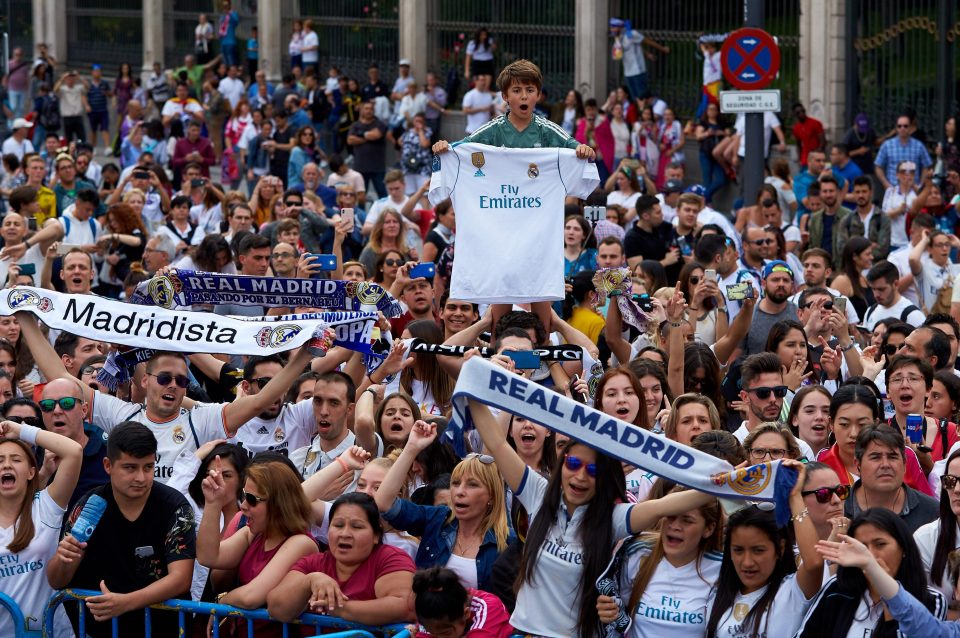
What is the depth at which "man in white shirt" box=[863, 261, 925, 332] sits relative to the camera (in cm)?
1148

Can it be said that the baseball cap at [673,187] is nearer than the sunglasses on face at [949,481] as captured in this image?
No

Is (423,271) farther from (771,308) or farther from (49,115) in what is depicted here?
(49,115)

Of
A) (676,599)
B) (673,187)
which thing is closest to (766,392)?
(676,599)

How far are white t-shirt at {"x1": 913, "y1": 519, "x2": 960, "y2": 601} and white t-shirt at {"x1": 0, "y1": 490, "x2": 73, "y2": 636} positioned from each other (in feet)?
12.2

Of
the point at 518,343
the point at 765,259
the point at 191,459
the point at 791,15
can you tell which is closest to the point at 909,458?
the point at 518,343

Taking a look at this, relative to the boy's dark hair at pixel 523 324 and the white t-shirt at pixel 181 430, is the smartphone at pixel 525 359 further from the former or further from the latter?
the white t-shirt at pixel 181 430

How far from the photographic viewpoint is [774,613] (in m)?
6.20

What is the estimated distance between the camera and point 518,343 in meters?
8.84

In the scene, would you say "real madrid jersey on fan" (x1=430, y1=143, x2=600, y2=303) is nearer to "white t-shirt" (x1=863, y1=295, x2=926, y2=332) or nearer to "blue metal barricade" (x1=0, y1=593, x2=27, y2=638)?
"white t-shirt" (x1=863, y1=295, x2=926, y2=332)

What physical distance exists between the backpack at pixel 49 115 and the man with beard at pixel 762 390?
22534mm

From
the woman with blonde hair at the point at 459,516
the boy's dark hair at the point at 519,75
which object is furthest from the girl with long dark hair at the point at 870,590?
the boy's dark hair at the point at 519,75

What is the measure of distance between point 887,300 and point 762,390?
10.8ft

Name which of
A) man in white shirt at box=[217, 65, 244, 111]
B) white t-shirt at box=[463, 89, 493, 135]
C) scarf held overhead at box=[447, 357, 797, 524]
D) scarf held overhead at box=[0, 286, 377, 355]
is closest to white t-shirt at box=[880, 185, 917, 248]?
white t-shirt at box=[463, 89, 493, 135]

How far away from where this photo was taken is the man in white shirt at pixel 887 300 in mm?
11477
